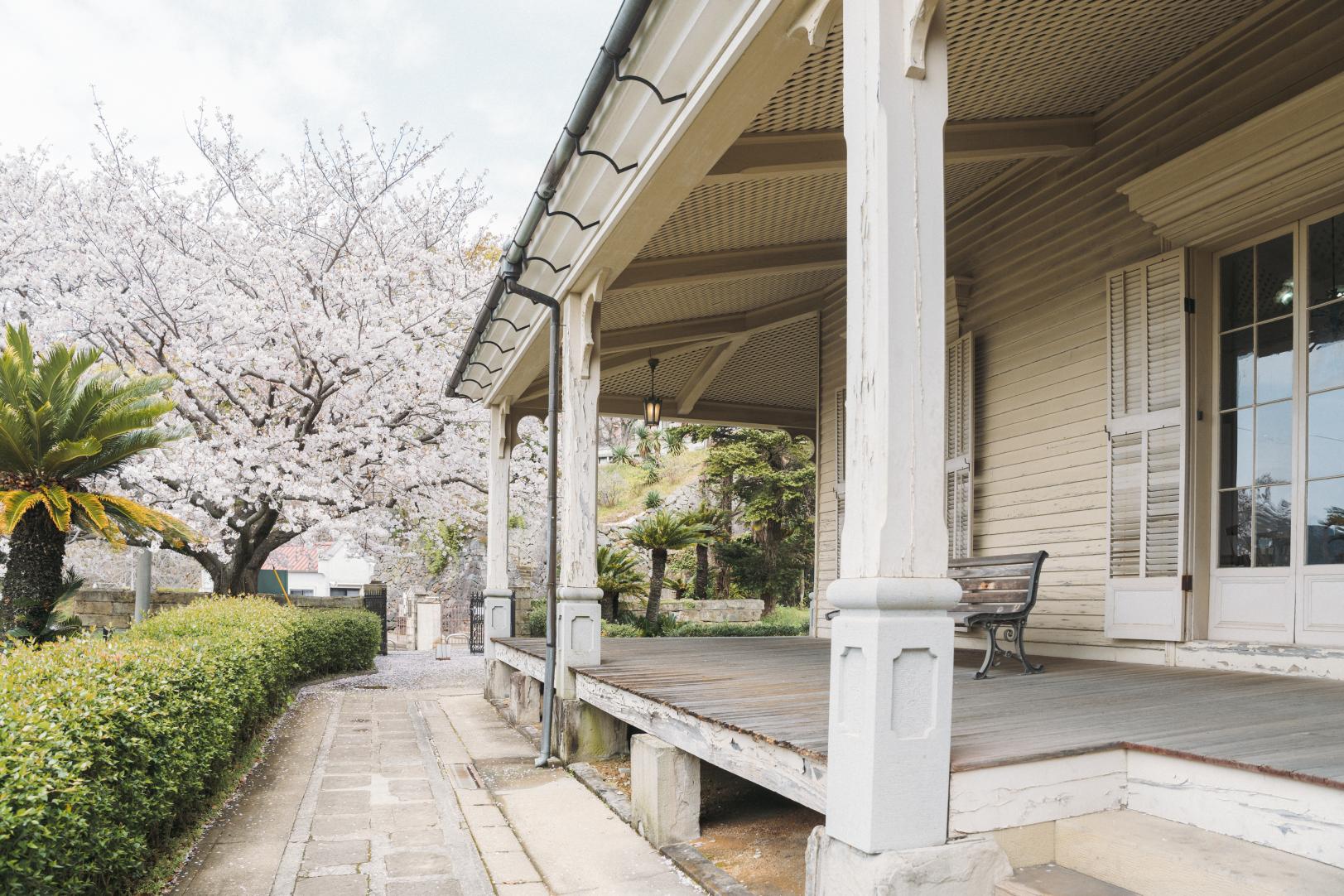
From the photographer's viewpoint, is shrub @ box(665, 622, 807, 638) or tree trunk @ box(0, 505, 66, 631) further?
shrub @ box(665, 622, 807, 638)

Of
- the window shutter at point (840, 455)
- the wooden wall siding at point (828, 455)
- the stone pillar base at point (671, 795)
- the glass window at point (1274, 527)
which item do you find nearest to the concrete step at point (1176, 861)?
Result: the stone pillar base at point (671, 795)

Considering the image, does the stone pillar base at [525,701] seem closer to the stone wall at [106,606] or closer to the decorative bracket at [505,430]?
the decorative bracket at [505,430]

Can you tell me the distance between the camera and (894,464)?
2537 mm

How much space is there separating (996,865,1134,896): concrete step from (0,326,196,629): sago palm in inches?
279

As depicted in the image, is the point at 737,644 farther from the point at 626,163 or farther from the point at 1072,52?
Result: the point at 1072,52

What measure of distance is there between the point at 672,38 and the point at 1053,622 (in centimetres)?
419

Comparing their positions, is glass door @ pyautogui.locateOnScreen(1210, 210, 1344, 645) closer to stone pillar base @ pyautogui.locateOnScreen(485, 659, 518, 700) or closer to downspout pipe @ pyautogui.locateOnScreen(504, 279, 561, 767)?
downspout pipe @ pyautogui.locateOnScreen(504, 279, 561, 767)

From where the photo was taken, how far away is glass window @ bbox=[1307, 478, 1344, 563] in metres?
4.25

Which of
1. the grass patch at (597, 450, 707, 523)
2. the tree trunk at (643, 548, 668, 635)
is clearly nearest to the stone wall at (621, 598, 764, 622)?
the tree trunk at (643, 548, 668, 635)

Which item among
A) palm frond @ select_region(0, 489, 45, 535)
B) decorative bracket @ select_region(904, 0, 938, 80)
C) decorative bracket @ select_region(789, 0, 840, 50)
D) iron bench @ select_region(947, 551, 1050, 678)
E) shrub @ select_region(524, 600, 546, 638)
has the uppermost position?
decorative bracket @ select_region(789, 0, 840, 50)

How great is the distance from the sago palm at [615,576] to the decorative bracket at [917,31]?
1160cm

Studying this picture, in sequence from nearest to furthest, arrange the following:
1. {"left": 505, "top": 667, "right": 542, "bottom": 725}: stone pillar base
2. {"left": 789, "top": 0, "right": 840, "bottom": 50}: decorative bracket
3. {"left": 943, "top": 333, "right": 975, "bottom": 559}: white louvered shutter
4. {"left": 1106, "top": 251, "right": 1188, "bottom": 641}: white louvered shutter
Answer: {"left": 789, "top": 0, "right": 840, "bottom": 50}: decorative bracket → {"left": 1106, "top": 251, "right": 1188, "bottom": 641}: white louvered shutter → {"left": 943, "top": 333, "right": 975, "bottom": 559}: white louvered shutter → {"left": 505, "top": 667, "right": 542, "bottom": 725}: stone pillar base

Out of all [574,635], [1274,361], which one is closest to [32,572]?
→ [574,635]

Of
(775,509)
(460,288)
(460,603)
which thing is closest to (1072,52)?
(460,288)
